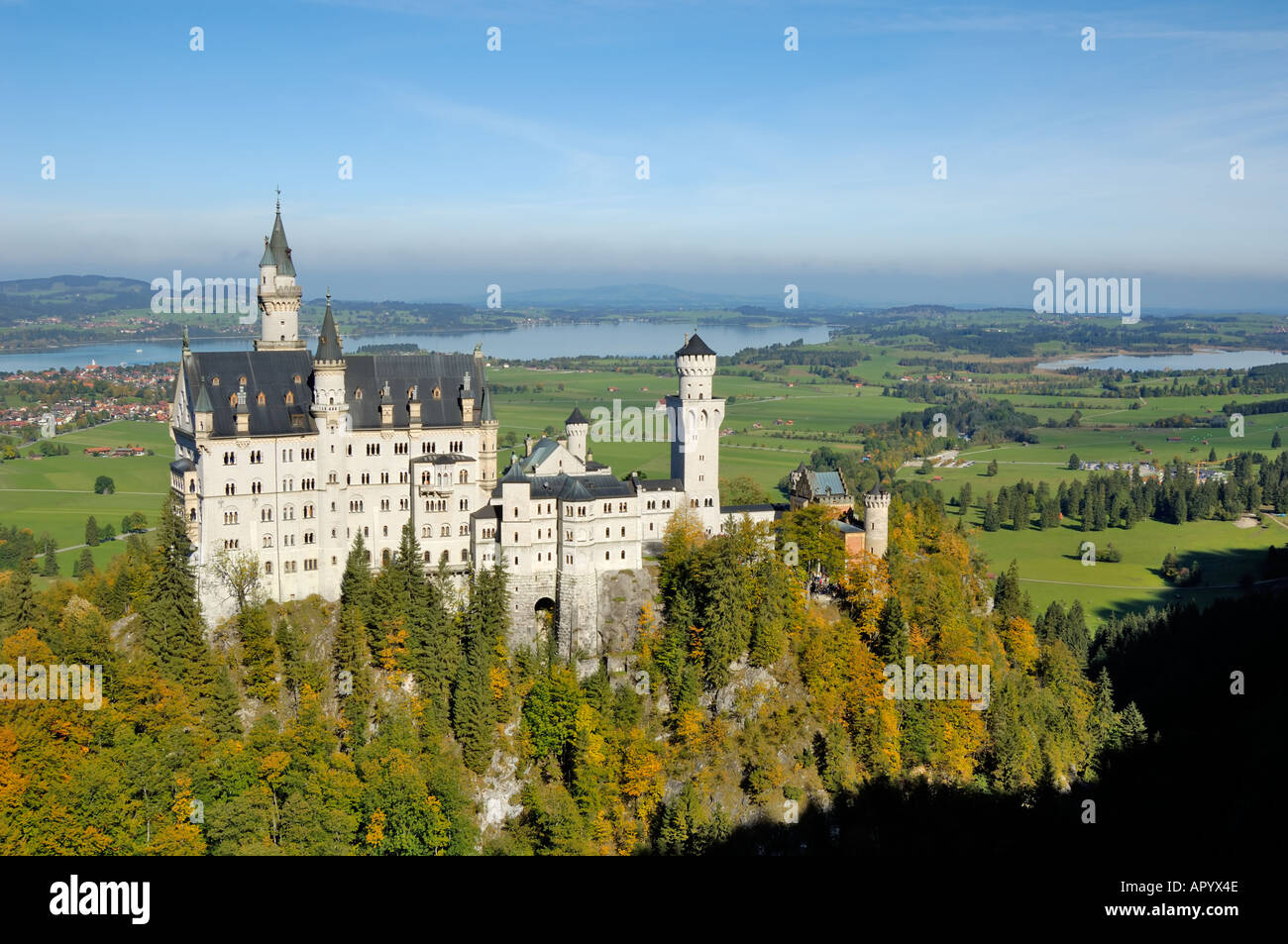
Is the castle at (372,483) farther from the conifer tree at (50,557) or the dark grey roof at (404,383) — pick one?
the conifer tree at (50,557)

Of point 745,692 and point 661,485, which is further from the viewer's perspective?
point 661,485

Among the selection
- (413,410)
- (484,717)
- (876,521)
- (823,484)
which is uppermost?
(413,410)

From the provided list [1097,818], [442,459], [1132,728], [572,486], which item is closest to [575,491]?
[572,486]

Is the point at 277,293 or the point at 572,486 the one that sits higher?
the point at 277,293

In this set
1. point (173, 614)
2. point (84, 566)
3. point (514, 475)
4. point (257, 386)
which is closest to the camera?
point (173, 614)

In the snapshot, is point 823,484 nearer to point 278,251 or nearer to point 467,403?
point 467,403

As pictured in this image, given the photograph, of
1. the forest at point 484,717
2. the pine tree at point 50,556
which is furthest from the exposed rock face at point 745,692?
the pine tree at point 50,556

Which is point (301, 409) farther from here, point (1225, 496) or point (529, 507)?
point (1225, 496)

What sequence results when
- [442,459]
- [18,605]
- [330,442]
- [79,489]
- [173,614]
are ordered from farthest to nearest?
[79,489]
[442,459]
[330,442]
[18,605]
[173,614]
